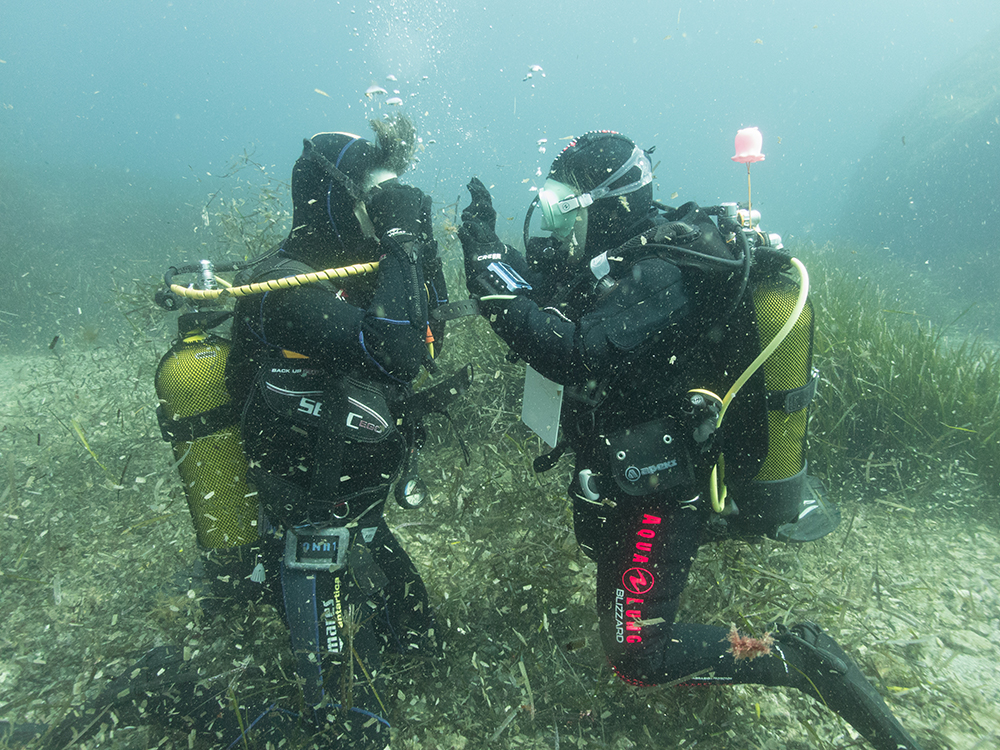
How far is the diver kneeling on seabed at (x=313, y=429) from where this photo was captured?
2.20 metres

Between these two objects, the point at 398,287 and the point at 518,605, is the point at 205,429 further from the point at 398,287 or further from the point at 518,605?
the point at 518,605

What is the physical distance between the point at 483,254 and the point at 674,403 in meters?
1.28

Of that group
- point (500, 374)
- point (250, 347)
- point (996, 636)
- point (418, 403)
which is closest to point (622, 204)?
point (418, 403)

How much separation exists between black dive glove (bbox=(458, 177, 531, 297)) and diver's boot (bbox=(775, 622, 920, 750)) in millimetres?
2242

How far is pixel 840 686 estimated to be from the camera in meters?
2.20

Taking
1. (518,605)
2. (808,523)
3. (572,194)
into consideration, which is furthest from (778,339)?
(518,605)

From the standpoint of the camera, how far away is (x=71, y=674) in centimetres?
304

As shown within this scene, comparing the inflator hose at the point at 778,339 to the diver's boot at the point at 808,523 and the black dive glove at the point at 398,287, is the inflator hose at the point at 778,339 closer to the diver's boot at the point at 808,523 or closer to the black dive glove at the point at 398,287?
the diver's boot at the point at 808,523

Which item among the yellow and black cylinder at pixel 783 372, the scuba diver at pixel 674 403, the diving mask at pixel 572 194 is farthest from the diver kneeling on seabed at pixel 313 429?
the yellow and black cylinder at pixel 783 372

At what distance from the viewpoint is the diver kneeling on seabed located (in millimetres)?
2195

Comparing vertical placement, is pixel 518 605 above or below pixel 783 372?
below

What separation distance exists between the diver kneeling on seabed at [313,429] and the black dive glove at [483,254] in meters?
0.21

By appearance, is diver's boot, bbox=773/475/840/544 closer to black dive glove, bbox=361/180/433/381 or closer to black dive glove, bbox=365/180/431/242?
black dive glove, bbox=361/180/433/381

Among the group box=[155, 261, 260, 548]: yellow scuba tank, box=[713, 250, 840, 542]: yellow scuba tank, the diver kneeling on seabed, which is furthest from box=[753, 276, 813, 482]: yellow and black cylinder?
box=[155, 261, 260, 548]: yellow scuba tank
